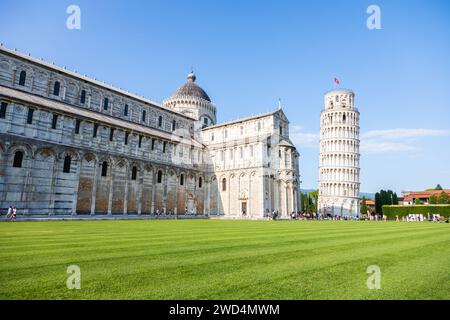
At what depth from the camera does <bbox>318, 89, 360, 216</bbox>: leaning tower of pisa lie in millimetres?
75188

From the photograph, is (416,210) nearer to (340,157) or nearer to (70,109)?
(340,157)

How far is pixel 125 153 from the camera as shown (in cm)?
3853

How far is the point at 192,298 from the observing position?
4.49m

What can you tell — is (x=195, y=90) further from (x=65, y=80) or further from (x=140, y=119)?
(x=65, y=80)

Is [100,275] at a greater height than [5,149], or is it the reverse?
[5,149]

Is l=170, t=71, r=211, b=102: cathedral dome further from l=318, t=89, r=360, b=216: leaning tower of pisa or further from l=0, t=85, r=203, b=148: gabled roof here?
l=318, t=89, r=360, b=216: leaning tower of pisa

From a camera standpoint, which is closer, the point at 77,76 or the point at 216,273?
the point at 216,273

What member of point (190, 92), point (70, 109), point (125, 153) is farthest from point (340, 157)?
point (70, 109)

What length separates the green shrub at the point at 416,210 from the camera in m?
48.3

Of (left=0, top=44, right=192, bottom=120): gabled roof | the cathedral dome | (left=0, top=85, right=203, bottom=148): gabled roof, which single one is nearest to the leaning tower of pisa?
the cathedral dome

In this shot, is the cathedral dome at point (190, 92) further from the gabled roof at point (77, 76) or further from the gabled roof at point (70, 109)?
the gabled roof at point (70, 109)

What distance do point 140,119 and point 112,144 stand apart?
994 cm

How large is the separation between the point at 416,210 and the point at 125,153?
49477 mm
